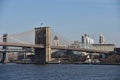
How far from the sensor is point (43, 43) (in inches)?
2296

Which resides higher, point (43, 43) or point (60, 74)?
point (43, 43)

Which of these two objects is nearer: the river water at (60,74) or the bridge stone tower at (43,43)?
the river water at (60,74)

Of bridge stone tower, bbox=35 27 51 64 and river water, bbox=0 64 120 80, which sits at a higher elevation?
bridge stone tower, bbox=35 27 51 64

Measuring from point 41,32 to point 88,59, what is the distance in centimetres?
799

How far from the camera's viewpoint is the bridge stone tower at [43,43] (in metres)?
55.8

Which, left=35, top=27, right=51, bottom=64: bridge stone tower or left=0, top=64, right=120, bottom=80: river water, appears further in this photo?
left=35, top=27, right=51, bottom=64: bridge stone tower

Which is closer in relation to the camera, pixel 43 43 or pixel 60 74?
pixel 60 74

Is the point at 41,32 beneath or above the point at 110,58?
above

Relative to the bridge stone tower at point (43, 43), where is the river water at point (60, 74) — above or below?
below

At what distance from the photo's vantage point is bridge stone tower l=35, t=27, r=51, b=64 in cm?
5584

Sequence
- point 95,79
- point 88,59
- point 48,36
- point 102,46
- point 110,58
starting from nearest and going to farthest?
point 95,79, point 110,58, point 48,36, point 88,59, point 102,46

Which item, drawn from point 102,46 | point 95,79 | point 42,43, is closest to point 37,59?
point 42,43

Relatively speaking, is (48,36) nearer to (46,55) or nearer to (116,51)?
(46,55)

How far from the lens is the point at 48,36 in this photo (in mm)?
59156
